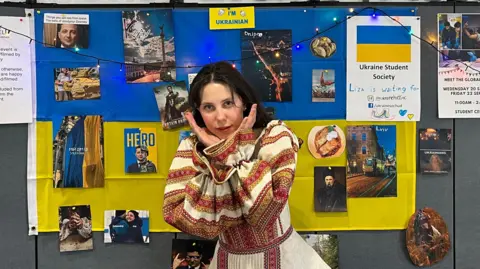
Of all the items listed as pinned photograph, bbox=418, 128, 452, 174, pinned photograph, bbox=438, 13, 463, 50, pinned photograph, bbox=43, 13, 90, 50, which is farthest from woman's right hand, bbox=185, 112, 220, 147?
pinned photograph, bbox=438, 13, 463, 50

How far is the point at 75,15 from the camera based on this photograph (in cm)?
138

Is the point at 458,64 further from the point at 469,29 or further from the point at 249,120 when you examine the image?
the point at 249,120

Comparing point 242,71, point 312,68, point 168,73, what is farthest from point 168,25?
point 312,68

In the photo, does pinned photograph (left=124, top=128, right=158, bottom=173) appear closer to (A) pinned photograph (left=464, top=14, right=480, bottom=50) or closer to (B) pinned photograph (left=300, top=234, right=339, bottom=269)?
(B) pinned photograph (left=300, top=234, right=339, bottom=269)

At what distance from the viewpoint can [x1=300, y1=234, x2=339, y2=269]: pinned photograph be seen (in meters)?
1.42

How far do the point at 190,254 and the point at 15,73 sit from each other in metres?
0.80

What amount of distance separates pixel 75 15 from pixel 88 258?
2.56 feet

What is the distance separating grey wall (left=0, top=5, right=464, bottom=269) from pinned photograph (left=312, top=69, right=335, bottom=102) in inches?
11.9

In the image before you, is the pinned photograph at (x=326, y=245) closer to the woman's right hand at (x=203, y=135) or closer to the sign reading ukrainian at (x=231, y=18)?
the woman's right hand at (x=203, y=135)

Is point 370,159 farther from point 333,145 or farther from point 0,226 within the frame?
point 0,226

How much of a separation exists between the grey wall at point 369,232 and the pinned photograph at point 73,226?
1.1 inches

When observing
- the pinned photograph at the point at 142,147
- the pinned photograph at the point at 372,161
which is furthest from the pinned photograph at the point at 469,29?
the pinned photograph at the point at 142,147

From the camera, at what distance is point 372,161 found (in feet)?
4.65

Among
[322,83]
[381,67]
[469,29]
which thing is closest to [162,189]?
[322,83]
